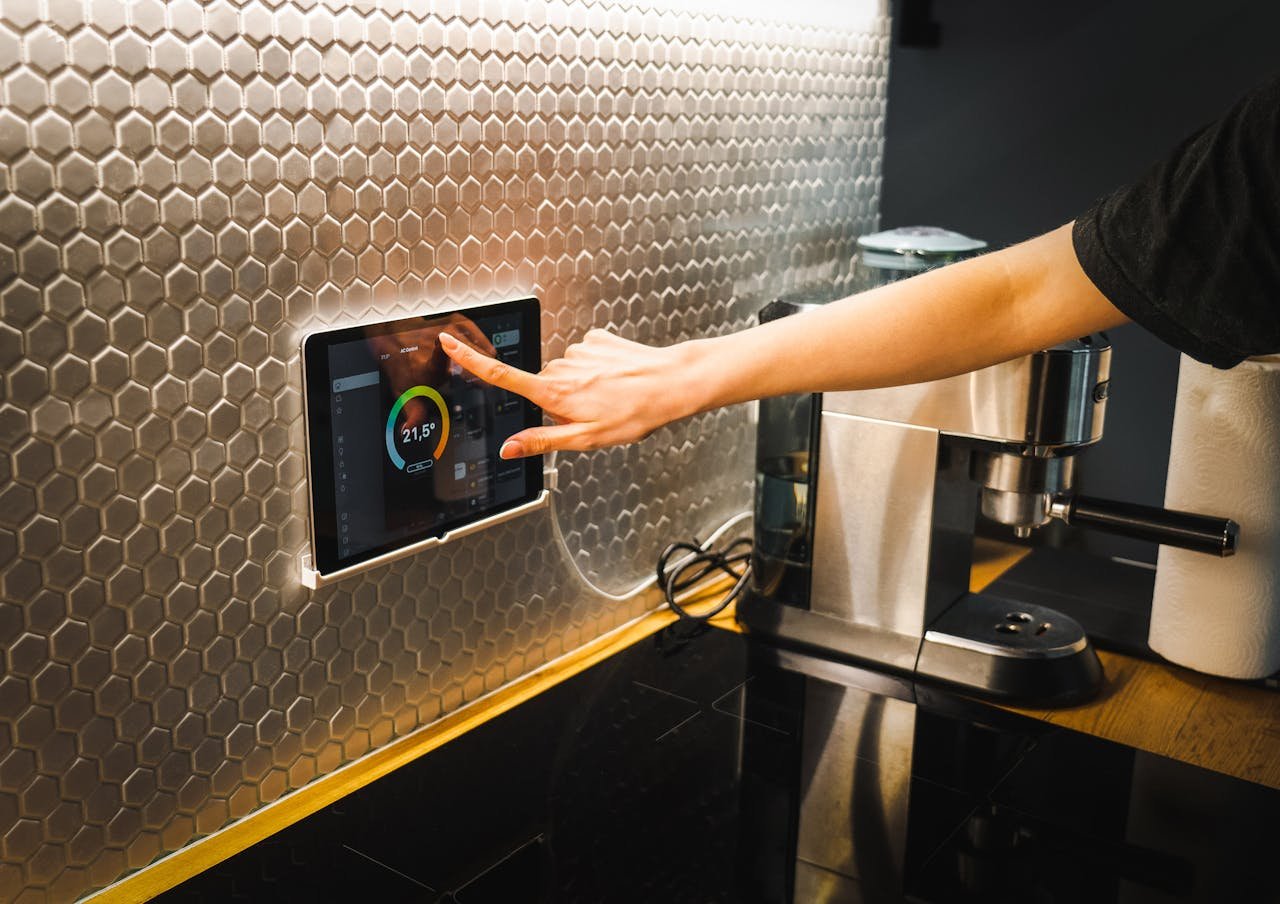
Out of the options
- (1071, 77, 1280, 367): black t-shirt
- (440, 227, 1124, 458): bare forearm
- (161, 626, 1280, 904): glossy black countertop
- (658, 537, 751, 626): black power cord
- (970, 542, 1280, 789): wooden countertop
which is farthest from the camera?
(658, 537, 751, 626): black power cord

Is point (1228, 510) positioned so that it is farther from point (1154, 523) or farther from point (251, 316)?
point (251, 316)

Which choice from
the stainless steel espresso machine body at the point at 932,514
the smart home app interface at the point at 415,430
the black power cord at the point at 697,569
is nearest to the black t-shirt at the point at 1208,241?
the stainless steel espresso machine body at the point at 932,514

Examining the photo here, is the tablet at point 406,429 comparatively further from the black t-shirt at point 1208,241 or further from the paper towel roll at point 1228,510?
the paper towel roll at point 1228,510

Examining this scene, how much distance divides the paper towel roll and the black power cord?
445 millimetres

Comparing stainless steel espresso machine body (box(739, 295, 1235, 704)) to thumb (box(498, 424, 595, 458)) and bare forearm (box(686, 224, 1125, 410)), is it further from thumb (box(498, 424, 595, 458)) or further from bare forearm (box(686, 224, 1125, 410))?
thumb (box(498, 424, 595, 458))

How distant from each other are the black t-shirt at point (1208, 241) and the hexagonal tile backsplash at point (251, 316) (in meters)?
0.53

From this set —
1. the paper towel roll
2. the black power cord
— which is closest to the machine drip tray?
the paper towel roll

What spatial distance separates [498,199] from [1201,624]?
795mm

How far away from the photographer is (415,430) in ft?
3.14

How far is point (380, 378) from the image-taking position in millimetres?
923

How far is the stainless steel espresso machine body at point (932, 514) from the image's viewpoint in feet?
3.53

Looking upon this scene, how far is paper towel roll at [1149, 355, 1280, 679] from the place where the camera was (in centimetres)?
112

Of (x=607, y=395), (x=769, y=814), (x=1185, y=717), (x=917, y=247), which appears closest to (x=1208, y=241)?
(x=607, y=395)

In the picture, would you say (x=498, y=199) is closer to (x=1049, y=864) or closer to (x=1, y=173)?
(x=1, y=173)
